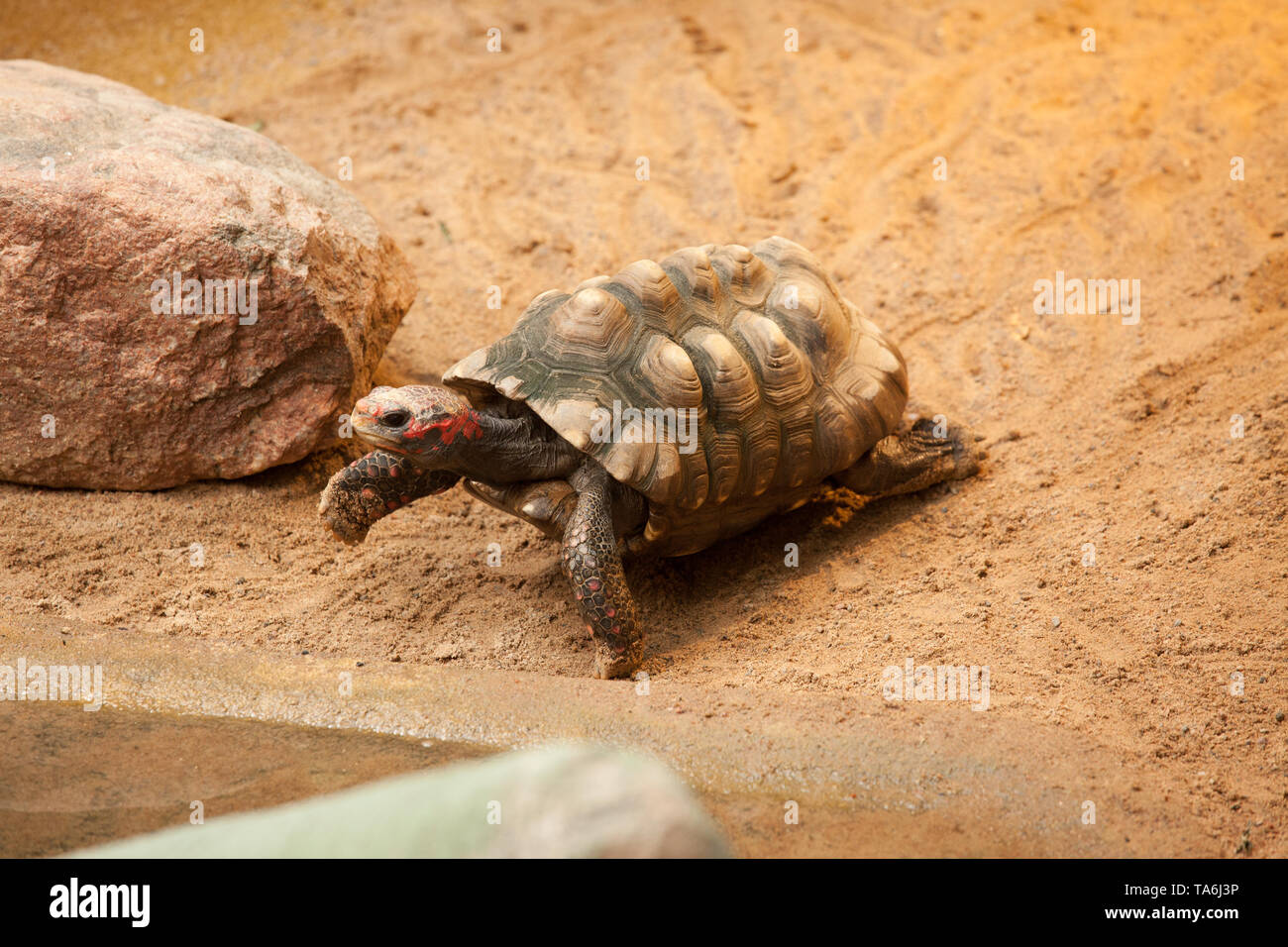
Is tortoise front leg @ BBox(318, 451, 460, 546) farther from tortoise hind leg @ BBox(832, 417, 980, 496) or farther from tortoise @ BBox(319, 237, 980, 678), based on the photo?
tortoise hind leg @ BBox(832, 417, 980, 496)

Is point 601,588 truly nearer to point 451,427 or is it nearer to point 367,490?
point 451,427

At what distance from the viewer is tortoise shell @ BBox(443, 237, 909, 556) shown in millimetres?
3887

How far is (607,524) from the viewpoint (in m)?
3.88

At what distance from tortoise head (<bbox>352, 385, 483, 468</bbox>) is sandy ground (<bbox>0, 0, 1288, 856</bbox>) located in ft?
2.50

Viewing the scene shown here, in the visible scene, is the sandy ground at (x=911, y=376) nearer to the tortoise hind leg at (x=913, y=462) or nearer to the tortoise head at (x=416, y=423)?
the tortoise hind leg at (x=913, y=462)

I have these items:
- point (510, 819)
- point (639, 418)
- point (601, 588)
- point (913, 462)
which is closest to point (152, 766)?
point (601, 588)

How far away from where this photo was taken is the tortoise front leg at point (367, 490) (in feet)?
13.7

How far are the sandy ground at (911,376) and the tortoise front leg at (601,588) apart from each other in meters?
0.22

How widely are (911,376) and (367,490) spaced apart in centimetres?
297

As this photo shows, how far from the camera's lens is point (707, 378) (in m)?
4.02

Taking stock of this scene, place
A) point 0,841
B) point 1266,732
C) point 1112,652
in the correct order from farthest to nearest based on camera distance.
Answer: point 1112,652
point 1266,732
point 0,841

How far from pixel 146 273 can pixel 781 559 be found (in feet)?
9.59

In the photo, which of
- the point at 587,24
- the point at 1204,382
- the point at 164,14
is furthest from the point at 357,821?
the point at 164,14

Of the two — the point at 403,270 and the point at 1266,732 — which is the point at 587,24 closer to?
the point at 403,270
